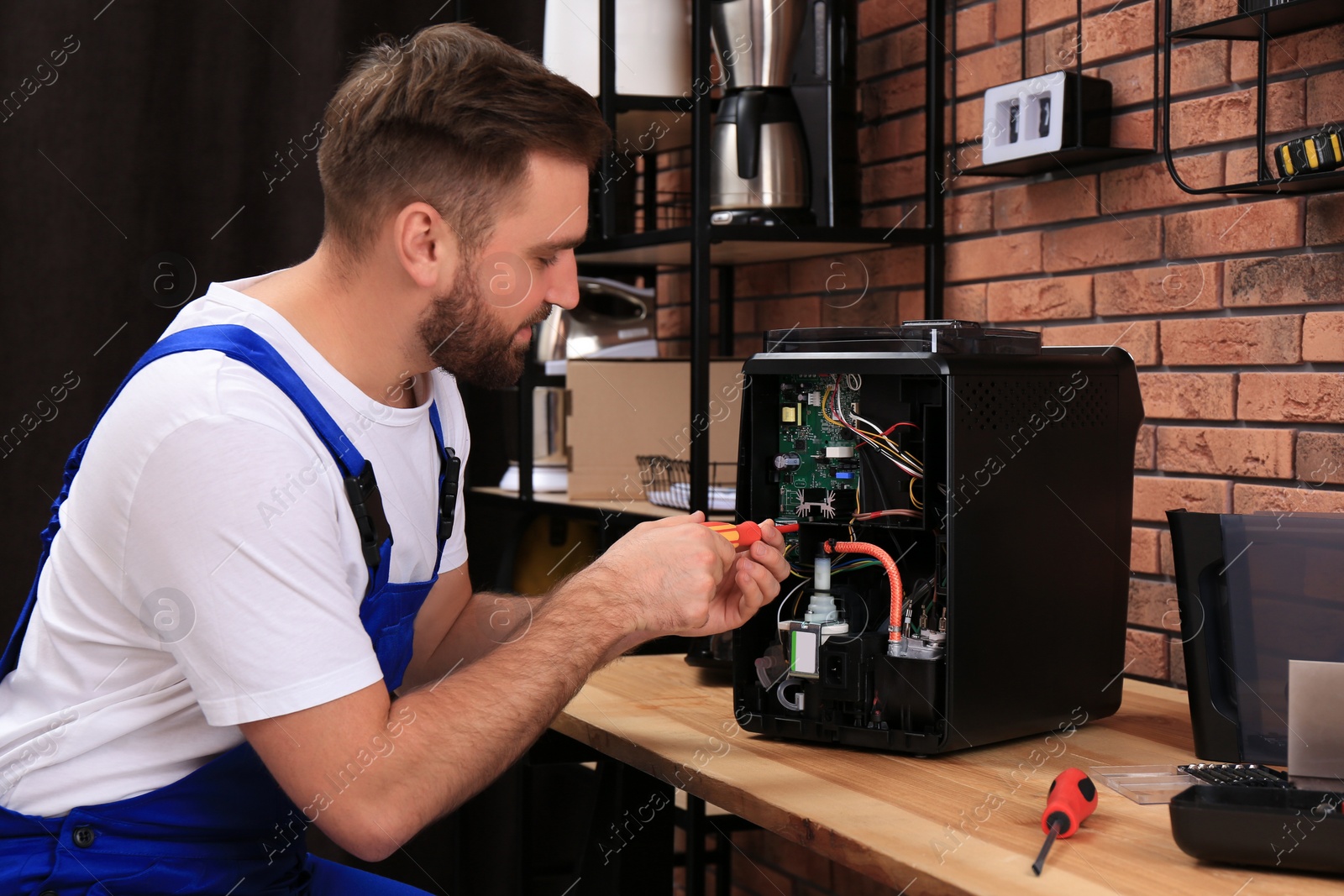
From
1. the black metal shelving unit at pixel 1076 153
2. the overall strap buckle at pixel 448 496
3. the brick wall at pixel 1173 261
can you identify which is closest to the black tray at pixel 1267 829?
the brick wall at pixel 1173 261

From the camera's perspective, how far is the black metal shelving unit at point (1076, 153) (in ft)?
5.31

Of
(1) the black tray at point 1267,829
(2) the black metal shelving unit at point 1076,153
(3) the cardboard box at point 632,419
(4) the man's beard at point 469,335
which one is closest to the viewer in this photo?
(1) the black tray at point 1267,829

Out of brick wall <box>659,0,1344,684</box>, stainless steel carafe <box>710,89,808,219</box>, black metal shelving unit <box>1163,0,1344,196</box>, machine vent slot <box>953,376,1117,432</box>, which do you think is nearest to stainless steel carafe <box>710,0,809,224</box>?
stainless steel carafe <box>710,89,808,219</box>

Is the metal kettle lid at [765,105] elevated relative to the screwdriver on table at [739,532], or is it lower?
elevated

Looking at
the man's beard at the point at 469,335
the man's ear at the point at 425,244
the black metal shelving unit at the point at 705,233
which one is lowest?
the man's beard at the point at 469,335

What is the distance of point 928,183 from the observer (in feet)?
6.43

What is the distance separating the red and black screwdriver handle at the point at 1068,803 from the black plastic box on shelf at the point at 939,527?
16cm

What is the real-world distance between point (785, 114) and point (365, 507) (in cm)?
106

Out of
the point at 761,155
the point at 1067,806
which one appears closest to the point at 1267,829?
the point at 1067,806

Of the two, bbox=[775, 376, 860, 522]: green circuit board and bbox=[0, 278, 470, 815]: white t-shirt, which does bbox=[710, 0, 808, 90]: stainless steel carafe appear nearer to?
bbox=[775, 376, 860, 522]: green circuit board

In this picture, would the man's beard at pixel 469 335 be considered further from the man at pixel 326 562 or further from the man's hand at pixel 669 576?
the man's hand at pixel 669 576

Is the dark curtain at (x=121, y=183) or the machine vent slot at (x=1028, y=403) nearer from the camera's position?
the machine vent slot at (x=1028, y=403)

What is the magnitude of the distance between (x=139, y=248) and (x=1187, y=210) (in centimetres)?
162

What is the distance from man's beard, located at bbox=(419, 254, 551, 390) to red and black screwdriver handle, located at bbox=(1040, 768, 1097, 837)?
2.29 feet
